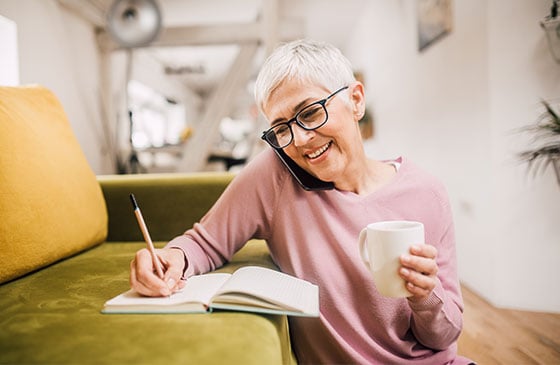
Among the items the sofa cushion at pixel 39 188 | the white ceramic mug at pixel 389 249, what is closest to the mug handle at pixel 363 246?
the white ceramic mug at pixel 389 249

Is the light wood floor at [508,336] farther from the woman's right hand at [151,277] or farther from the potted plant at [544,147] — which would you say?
the woman's right hand at [151,277]

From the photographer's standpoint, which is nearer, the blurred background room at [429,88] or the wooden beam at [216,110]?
the blurred background room at [429,88]

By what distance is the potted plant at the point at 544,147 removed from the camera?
1.87 meters

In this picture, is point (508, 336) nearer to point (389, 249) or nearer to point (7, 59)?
point (389, 249)

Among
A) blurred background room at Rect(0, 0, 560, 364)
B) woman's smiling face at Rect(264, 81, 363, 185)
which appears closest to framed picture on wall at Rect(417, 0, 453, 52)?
blurred background room at Rect(0, 0, 560, 364)

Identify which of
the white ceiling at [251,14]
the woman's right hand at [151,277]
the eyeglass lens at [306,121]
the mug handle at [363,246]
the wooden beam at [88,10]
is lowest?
the woman's right hand at [151,277]

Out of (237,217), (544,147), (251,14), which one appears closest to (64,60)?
(251,14)

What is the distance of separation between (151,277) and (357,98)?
24.4 inches

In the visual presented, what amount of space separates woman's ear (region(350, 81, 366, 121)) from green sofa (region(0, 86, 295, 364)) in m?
0.43

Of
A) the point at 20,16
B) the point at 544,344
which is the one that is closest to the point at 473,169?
the point at 544,344

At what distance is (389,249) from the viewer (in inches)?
24.4

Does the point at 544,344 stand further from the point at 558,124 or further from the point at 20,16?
the point at 20,16

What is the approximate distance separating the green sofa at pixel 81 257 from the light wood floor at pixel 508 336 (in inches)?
44.4

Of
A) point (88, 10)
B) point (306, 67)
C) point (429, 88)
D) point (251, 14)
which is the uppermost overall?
Result: point (251, 14)
